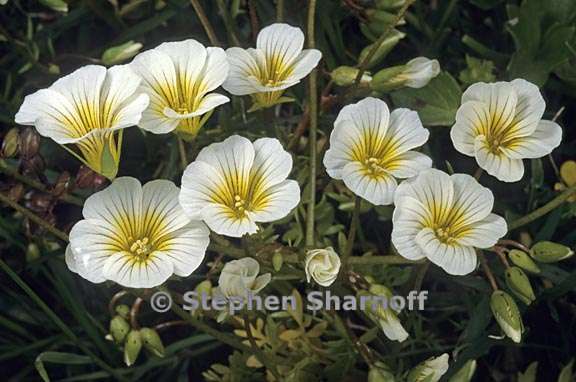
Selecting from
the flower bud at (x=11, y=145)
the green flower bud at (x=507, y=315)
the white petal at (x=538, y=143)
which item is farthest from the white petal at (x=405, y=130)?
the flower bud at (x=11, y=145)

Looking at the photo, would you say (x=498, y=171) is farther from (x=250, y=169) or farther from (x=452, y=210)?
(x=250, y=169)

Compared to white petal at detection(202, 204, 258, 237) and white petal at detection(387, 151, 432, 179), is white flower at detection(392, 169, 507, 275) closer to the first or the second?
white petal at detection(387, 151, 432, 179)

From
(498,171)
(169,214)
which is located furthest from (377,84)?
(169,214)

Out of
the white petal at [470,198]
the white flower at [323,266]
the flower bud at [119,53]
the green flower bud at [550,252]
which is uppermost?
the flower bud at [119,53]

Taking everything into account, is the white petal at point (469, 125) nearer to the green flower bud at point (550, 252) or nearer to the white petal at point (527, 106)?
the white petal at point (527, 106)

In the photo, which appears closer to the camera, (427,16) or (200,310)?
(200,310)

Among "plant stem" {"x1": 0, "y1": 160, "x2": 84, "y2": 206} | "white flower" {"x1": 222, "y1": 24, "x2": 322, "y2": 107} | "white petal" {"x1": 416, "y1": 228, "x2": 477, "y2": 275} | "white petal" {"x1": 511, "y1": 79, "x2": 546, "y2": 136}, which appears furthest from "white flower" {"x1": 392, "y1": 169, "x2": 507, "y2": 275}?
"plant stem" {"x1": 0, "y1": 160, "x2": 84, "y2": 206}

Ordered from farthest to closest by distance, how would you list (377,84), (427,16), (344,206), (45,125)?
(427,16), (344,206), (377,84), (45,125)
